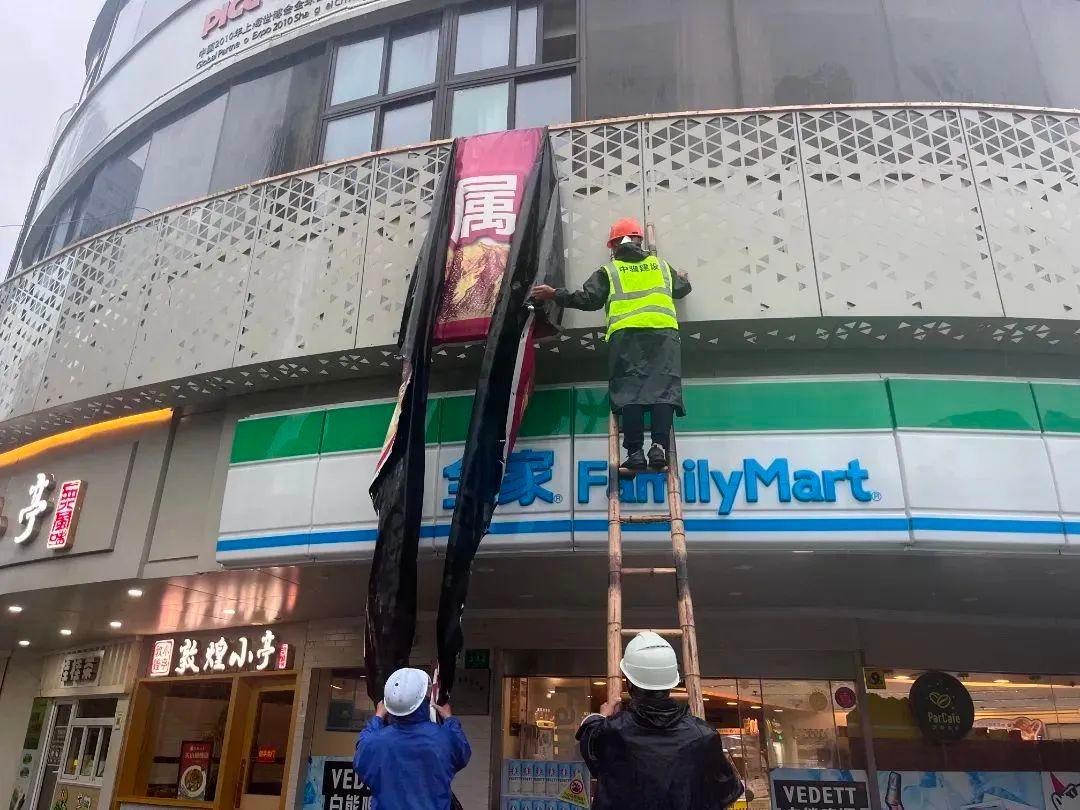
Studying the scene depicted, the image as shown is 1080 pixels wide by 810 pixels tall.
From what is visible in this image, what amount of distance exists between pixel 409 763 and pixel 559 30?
7.39 meters

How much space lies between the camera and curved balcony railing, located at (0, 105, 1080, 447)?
5.83 metres

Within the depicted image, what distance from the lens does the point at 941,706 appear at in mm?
7250

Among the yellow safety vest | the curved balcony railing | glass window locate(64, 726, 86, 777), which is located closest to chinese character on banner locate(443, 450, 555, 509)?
the curved balcony railing

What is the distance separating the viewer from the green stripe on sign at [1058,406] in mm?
5555

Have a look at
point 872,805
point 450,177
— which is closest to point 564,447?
point 450,177

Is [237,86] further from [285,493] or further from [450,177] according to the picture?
[285,493]

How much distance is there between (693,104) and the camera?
7.34 metres

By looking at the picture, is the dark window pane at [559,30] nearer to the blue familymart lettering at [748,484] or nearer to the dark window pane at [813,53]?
the dark window pane at [813,53]

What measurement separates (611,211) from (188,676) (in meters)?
7.75

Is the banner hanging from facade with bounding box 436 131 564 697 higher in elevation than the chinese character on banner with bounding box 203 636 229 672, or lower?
higher

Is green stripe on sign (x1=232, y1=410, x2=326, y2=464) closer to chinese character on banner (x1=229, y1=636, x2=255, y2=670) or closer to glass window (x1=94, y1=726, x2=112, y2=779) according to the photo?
chinese character on banner (x1=229, y1=636, x2=255, y2=670)

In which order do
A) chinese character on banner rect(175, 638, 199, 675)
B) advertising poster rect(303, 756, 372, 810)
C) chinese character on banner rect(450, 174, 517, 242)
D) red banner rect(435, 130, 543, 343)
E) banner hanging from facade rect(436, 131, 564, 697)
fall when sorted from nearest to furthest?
banner hanging from facade rect(436, 131, 564, 697) < red banner rect(435, 130, 543, 343) < chinese character on banner rect(450, 174, 517, 242) < advertising poster rect(303, 756, 372, 810) < chinese character on banner rect(175, 638, 199, 675)

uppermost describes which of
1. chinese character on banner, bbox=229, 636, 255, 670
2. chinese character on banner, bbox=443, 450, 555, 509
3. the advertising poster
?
chinese character on banner, bbox=443, 450, 555, 509

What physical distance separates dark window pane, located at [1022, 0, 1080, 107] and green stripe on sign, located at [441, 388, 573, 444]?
5543 mm
